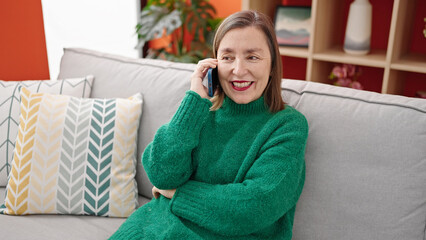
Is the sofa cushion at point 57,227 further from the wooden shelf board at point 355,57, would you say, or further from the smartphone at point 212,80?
the wooden shelf board at point 355,57

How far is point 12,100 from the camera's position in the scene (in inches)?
64.3

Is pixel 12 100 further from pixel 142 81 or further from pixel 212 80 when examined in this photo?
pixel 212 80

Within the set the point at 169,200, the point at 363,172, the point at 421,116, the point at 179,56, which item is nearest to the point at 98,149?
the point at 169,200

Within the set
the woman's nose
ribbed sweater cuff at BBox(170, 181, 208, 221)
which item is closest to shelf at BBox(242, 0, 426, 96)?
the woman's nose

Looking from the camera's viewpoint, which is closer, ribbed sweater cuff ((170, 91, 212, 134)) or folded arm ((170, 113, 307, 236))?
folded arm ((170, 113, 307, 236))

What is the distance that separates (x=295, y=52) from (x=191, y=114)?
4.42 ft

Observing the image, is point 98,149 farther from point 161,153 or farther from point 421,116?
point 421,116

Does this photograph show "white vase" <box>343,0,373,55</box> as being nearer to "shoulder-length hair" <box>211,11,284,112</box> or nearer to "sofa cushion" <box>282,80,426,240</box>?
"sofa cushion" <box>282,80,426,240</box>

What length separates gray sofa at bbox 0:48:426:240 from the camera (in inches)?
44.1

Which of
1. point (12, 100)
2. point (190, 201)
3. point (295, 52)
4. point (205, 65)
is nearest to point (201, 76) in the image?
point (205, 65)

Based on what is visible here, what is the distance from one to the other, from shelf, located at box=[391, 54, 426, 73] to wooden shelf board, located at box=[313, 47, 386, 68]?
7cm

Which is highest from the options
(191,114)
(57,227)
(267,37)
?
(267,37)

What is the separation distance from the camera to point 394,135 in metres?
1.15

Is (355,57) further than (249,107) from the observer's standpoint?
Yes
